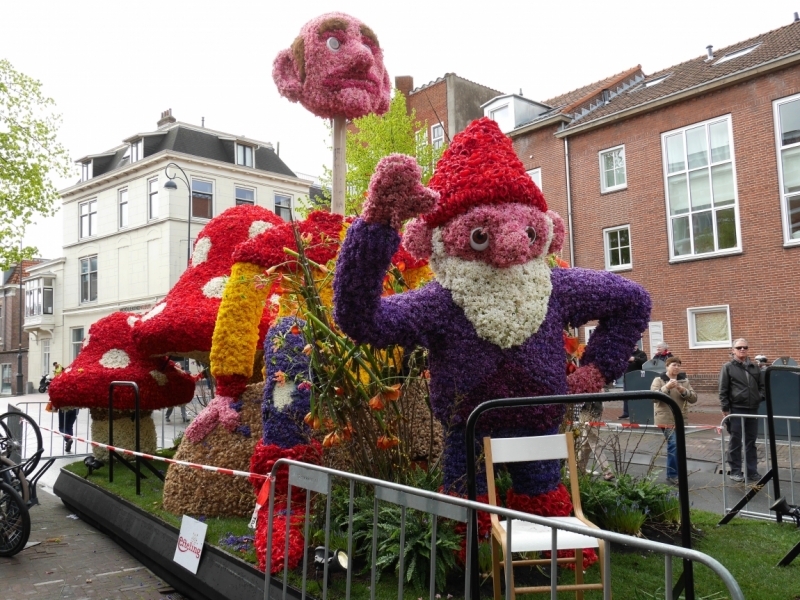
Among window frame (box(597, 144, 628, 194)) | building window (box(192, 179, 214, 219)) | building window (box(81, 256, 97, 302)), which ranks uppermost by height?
building window (box(192, 179, 214, 219))

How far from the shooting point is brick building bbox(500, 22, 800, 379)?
15.1 meters

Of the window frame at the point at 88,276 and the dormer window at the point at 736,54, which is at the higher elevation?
the dormer window at the point at 736,54

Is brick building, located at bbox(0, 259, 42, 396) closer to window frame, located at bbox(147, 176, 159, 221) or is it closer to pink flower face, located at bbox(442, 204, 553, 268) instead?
window frame, located at bbox(147, 176, 159, 221)

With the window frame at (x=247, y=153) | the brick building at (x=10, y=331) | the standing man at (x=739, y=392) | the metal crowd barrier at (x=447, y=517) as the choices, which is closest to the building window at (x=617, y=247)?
the standing man at (x=739, y=392)

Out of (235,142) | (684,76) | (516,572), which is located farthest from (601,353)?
(235,142)

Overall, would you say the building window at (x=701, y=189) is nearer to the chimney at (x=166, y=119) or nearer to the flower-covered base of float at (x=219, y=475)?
the flower-covered base of float at (x=219, y=475)

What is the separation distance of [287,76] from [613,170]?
48.9ft

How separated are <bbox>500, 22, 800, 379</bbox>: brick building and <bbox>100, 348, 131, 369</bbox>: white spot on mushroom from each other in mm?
13737

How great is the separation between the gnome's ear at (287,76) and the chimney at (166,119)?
2408 cm

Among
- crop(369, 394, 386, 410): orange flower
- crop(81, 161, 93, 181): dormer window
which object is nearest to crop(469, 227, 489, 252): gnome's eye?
crop(369, 394, 386, 410): orange flower

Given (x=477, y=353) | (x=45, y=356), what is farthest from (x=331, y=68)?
(x=45, y=356)

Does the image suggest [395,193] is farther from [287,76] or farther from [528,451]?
[287,76]

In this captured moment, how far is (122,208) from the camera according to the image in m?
26.9

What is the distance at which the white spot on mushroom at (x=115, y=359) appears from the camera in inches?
275
